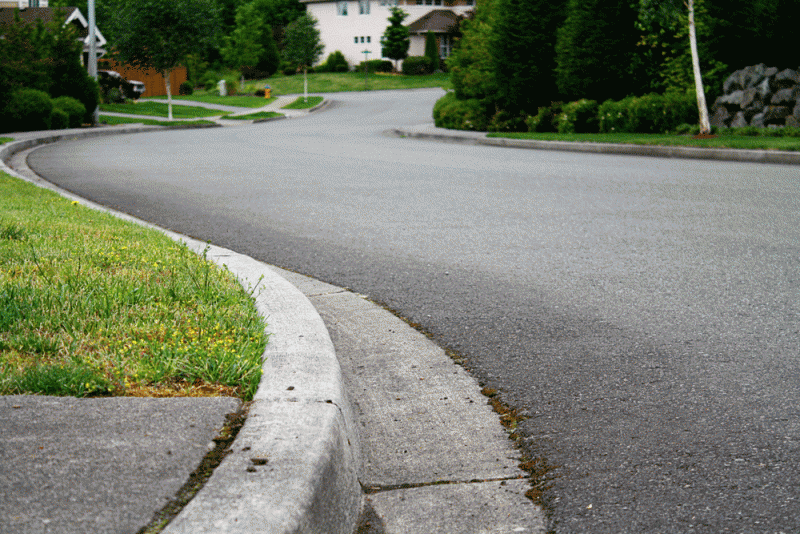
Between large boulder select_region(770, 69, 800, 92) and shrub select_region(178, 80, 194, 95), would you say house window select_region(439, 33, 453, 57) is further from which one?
large boulder select_region(770, 69, 800, 92)

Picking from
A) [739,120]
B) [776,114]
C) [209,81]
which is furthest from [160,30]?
[209,81]

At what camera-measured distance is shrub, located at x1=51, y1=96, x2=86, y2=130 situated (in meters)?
27.1

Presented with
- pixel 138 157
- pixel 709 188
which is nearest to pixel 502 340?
pixel 709 188

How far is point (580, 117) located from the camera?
2164 cm

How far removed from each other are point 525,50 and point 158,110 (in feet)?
71.7

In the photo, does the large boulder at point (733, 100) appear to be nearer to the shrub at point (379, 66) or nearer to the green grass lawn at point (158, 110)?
the green grass lawn at point (158, 110)

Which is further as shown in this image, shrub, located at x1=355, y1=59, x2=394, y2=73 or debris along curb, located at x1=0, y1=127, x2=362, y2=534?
shrub, located at x1=355, y1=59, x2=394, y2=73

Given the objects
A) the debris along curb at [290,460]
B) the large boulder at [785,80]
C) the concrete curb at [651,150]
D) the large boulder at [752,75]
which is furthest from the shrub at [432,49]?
the debris along curb at [290,460]

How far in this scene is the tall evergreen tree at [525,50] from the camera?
2320 cm

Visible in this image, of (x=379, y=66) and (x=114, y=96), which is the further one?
(x=379, y=66)

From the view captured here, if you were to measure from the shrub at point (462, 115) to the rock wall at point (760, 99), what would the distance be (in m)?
7.74

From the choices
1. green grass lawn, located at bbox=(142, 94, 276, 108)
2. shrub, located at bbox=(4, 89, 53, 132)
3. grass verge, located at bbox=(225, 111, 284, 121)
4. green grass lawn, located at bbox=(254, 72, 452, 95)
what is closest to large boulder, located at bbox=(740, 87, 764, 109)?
shrub, located at bbox=(4, 89, 53, 132)

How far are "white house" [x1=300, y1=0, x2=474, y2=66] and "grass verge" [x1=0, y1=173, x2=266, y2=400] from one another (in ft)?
222

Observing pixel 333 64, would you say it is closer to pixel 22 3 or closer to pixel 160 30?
pixel 22 3
